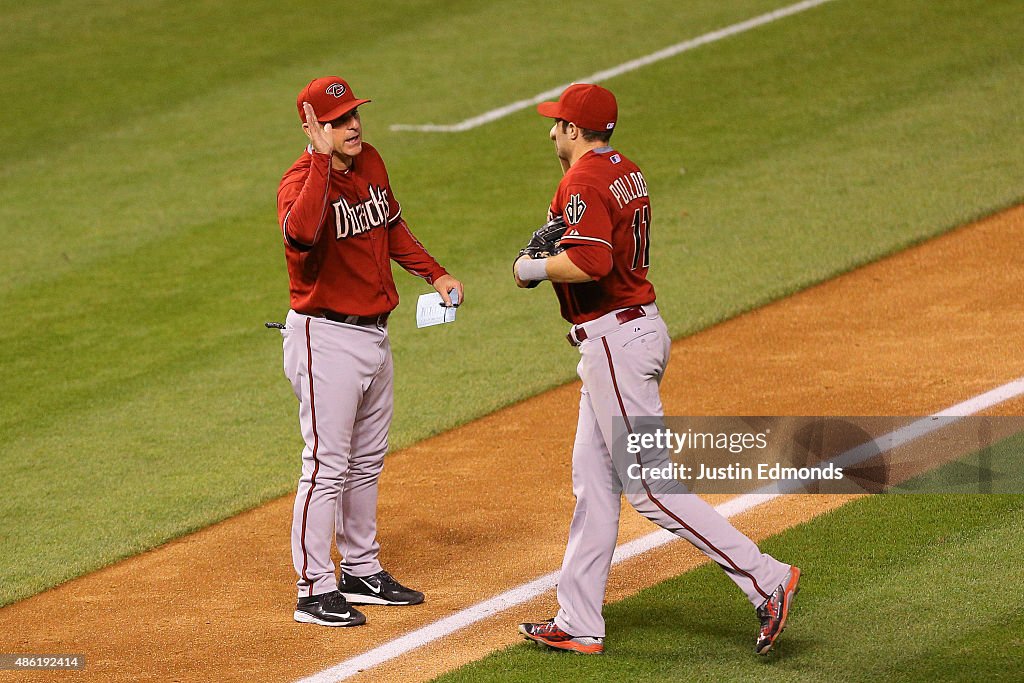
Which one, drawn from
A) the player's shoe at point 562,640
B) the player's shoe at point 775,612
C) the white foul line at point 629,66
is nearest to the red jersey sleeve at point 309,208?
the player's shoe at point 562,640

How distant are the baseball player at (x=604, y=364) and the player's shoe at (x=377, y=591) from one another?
2.42 feet

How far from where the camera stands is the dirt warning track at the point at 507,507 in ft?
A: 17.3

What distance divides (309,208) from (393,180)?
653cm

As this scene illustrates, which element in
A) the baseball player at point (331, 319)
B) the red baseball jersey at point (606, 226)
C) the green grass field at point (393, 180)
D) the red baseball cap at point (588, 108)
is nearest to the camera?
the red baseball jersey at point (606, 226)

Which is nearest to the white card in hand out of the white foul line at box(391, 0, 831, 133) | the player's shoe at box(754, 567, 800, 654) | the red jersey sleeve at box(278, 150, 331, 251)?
the red jersey sleeve at box(278, 150, 331, 251)

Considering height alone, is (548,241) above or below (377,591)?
above

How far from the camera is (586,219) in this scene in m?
4.82

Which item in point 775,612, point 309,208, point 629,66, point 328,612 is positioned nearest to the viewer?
point 775,612

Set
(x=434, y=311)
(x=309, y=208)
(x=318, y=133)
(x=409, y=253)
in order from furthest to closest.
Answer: (x=409, y=253)
(x=434, y=311)
(x=318, y=133)
(x=309, y=208)

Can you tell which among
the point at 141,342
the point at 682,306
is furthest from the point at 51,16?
the point at 682,306

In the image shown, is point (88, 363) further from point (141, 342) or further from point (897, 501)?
point (897, 501)

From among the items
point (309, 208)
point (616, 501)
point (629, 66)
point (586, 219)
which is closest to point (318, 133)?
point (309, 208)

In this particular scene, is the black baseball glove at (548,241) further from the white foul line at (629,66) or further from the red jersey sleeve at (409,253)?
the white foul line at (629,66)

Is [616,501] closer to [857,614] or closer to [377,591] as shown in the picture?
[857,614]
